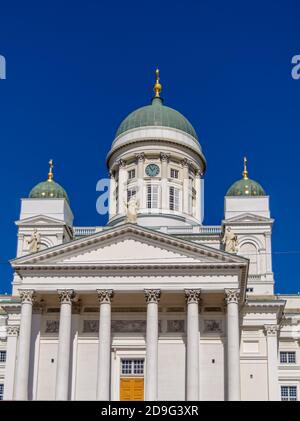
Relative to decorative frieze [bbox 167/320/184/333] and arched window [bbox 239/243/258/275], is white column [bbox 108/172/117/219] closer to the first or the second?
arched window [bbox 239/243/258/275]

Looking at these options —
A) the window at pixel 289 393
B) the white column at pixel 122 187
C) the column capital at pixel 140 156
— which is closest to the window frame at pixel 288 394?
the window at pixel 289 393

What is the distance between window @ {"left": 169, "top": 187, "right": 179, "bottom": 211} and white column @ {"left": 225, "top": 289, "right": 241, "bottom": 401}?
62.9 ft

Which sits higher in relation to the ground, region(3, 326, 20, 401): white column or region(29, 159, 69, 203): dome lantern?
region(29, 159, 69, 203): dome lantern

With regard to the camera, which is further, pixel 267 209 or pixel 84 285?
pixel 267 209

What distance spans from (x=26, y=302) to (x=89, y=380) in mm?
6157

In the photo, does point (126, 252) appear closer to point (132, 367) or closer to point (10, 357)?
point (132, 367)

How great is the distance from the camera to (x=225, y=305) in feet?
151

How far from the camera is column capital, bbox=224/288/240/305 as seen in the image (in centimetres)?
4484

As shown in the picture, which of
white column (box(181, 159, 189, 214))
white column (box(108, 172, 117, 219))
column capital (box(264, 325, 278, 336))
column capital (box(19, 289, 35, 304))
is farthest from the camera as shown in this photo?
white column (box(108, 172, 117, 219))

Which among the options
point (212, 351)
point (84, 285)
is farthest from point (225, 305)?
point (84, 285)

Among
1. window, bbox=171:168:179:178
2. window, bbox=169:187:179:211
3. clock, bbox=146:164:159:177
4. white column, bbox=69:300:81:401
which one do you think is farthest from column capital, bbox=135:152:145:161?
white column, bbox=69:300:81:401

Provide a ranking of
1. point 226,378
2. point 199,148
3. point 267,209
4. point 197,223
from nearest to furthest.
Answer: point 226,378 → point 267,209 → point 197,223 → point 199,148
